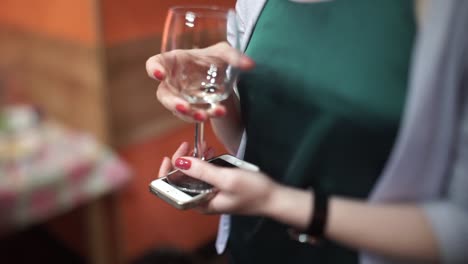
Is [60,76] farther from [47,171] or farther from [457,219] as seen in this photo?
[457,219]

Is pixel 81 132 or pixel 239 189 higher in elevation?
pixel 239 189

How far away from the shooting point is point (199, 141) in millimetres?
377

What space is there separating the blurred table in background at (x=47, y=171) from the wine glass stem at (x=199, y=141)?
88cm

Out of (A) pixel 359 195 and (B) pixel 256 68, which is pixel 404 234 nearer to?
(A) pixel 359 195

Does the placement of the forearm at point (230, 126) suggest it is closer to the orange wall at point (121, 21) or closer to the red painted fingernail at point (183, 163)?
the red painted fingernail at point (183, 163)

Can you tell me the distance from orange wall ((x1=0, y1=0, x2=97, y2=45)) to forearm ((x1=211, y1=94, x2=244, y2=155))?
900 millimetres

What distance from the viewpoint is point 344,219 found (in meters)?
0.27

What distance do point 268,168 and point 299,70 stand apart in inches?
3.1

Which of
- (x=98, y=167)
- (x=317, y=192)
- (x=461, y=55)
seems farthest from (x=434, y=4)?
(x=98, y=167)

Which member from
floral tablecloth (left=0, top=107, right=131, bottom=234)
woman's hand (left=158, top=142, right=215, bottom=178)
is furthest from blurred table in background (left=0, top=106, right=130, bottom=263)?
woman's hand (left=158, top=142, right=215, bottom=178)

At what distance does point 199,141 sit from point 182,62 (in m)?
0.07

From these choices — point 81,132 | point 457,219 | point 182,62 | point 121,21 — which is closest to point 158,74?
point 182,62

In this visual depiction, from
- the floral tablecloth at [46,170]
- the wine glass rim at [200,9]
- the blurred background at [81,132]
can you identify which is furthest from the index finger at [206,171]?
the floral tablecloth at [46,170]

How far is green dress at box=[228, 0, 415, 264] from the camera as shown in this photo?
10.8 inches
